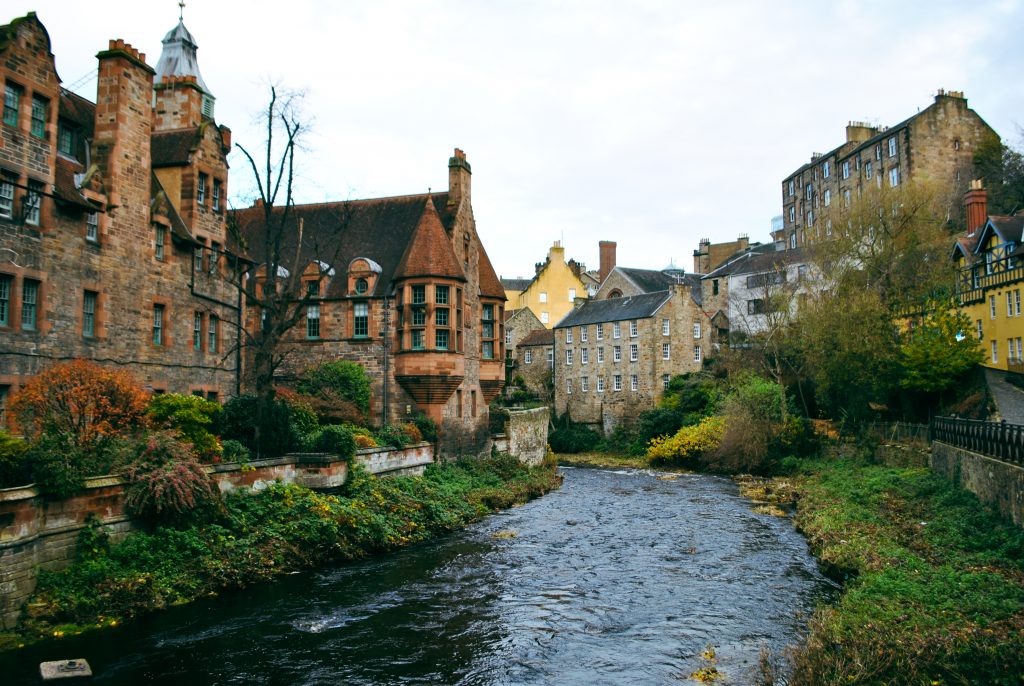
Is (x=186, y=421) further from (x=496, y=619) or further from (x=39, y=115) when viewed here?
(x=496, y=619)

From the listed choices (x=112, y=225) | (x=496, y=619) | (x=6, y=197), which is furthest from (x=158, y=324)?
(x=496, y=619)

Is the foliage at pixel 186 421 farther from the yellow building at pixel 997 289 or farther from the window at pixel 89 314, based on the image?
the yellow building at pixel 997 289

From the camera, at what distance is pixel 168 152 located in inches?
1131

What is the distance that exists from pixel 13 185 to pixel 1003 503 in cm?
2583

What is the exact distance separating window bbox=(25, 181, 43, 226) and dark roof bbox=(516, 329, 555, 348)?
47.8 metres

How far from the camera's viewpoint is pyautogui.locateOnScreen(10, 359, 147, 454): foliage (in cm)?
1647

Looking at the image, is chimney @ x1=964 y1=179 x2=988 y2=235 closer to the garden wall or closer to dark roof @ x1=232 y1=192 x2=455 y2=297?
dark roof @ x1=232 y1=192 x2=455 y2=297

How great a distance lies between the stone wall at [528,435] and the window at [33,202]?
78.1 ft

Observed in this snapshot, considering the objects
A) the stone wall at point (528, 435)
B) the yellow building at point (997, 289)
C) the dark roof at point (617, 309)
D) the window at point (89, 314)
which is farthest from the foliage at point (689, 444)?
the window at point (89, 314)

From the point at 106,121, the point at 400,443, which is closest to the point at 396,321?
the point at 400,443

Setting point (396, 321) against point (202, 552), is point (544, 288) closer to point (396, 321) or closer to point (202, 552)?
point (396, 321)

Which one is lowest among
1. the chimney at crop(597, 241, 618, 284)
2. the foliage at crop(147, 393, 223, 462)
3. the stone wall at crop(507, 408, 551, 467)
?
the stone wall at crop(507, 408, 551, 467)

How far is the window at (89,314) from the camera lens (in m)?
22.4

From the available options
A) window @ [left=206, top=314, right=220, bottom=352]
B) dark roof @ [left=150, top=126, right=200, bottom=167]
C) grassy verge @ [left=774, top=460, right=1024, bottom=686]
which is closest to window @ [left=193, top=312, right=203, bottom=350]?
window @ [left=206, top=314, right=220, bottom=352]
